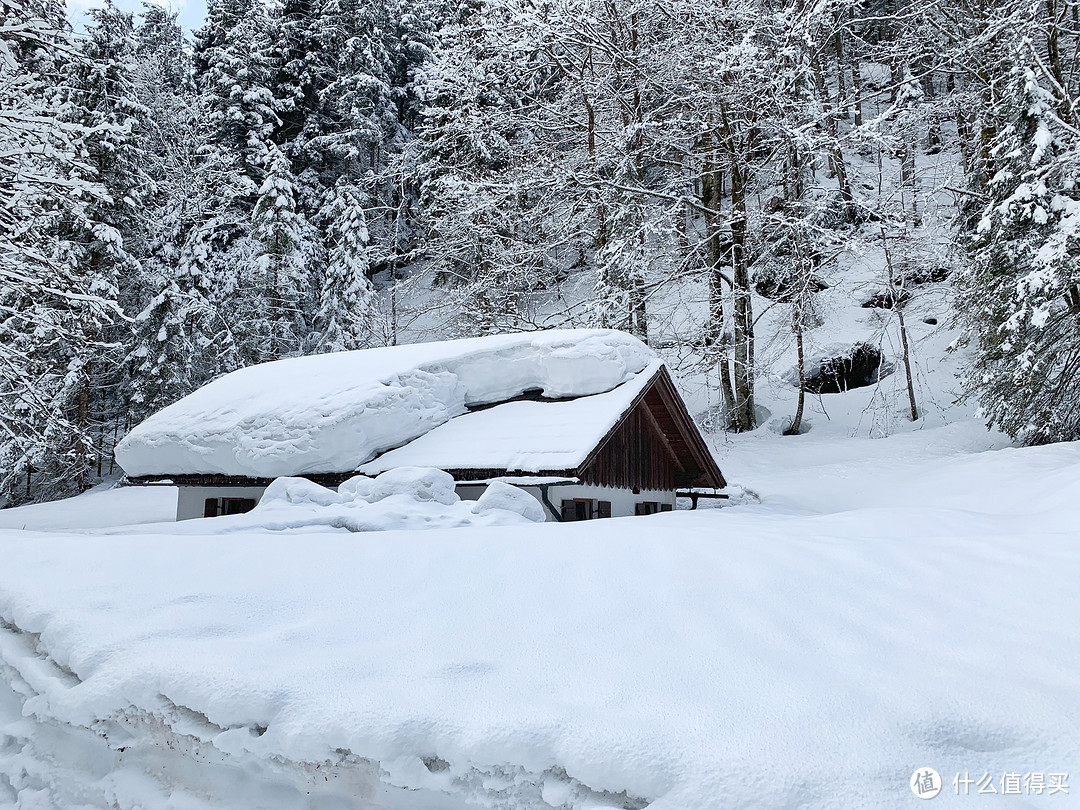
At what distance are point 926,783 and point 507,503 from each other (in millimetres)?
5530

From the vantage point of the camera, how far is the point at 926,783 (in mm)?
2320

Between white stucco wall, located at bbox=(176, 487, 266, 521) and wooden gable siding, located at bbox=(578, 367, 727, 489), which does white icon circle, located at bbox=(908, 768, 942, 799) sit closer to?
wooden gable siding, located at bbox=(578, 367, 727, 489)

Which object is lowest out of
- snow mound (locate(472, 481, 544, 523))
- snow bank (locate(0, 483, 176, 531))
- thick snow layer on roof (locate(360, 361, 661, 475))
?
snow bank (locate(0, 483, 176, 531))

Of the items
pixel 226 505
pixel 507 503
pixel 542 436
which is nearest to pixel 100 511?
pixel 226 505

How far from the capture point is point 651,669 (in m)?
3.08

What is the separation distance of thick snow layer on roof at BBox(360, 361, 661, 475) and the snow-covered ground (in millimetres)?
4351

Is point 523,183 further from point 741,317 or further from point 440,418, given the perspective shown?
point 440,418

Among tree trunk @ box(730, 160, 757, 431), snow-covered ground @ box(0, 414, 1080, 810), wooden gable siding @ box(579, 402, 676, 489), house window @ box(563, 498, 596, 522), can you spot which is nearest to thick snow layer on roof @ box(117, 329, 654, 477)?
wooden gable siding @ box(579, 402, 676, 489)

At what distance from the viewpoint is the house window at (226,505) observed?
12.7 metres

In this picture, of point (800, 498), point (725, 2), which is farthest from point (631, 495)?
point (725, 2)

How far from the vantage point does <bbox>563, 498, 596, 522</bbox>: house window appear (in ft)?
35.8

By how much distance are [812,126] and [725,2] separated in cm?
529

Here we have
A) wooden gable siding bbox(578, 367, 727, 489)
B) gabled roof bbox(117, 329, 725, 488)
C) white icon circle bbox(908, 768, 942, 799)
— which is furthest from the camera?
wooden gable siding bbox(578, 367, 727, 489)

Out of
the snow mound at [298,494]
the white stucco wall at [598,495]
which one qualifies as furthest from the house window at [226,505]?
the snow mound at [298,494]
